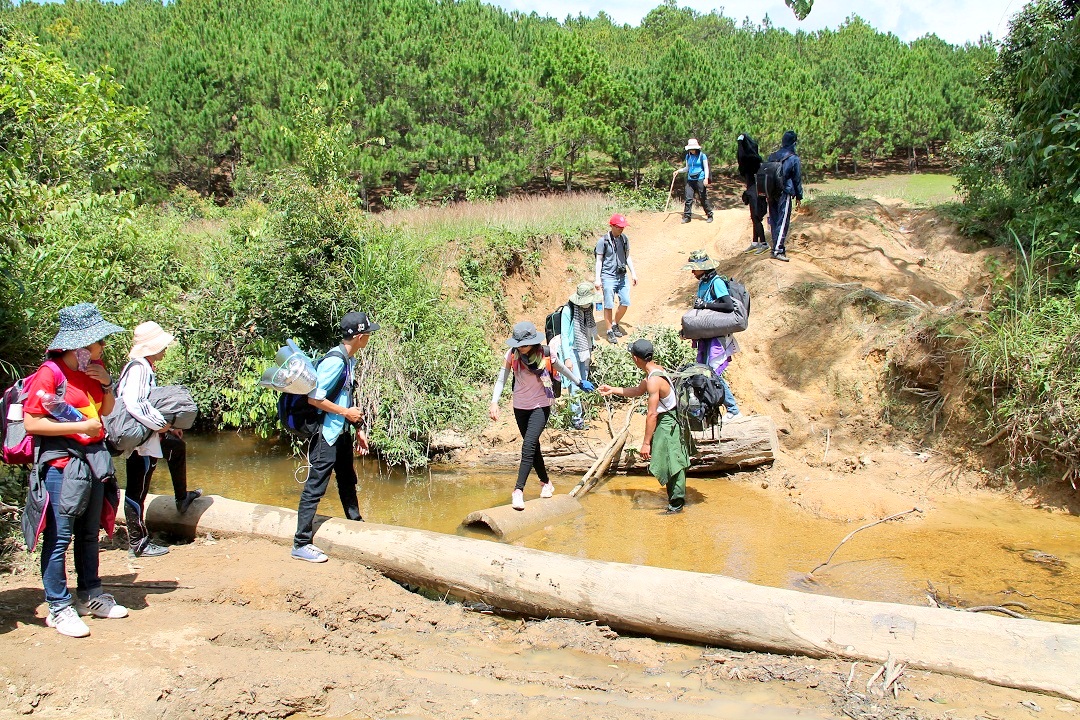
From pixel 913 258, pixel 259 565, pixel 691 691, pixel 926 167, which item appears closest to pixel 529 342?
pixel 259 565

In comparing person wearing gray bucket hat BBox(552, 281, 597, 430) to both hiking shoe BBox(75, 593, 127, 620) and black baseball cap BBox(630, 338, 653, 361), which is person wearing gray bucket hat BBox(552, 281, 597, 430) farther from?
hiking shoe BBox(75, 593, 127, 620)

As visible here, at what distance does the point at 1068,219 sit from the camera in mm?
8352

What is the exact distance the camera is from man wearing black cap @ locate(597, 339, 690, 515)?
7191 millimetres

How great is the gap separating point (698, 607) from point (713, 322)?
13.3 feet

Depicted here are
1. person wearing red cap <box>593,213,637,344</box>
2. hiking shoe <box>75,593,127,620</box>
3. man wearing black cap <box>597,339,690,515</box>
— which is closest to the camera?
hiking shoe <box>75,593,127,620</box>

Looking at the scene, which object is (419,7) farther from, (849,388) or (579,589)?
(579,589)

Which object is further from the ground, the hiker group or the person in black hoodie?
the person in black hoodie

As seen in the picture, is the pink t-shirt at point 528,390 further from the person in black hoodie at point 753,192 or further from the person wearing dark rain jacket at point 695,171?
the person wearing dark rain jacket at point 695,171

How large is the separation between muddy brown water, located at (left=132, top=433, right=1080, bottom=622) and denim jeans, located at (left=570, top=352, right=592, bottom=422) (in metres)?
1.05

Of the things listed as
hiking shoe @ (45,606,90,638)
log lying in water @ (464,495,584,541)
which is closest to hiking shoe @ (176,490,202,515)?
hiking shoe @ (45,606,90,638)

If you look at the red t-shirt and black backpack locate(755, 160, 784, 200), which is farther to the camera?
black backpack locate(755, 160, 784, 200)

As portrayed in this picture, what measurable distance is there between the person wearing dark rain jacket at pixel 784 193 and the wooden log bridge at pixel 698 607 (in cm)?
776

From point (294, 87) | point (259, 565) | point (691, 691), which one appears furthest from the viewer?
point (294, 87)

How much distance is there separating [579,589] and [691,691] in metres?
1.05
